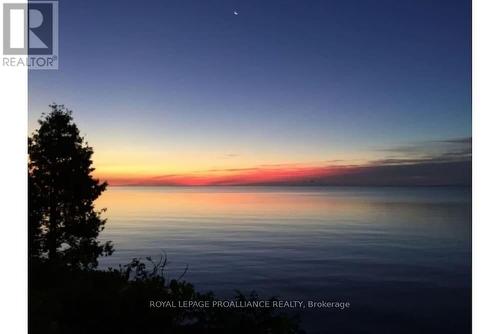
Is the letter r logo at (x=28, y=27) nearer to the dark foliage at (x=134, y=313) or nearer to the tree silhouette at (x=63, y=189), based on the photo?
the tree silhouette at (x=63, y=189)

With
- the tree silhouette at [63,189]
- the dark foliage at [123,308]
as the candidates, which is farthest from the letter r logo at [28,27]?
the dark foliage at [123,308]

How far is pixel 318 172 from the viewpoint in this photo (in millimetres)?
9797

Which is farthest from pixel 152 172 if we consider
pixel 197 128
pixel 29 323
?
pixel 29 323

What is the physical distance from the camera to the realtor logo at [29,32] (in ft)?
22.0

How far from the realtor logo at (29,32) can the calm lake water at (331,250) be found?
389 cm

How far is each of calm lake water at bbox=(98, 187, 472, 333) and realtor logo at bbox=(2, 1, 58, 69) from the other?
3890mm

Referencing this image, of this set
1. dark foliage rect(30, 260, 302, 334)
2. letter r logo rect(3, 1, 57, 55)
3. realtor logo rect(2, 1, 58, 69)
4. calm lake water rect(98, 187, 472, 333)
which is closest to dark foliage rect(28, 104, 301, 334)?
dark foliage rect(30, 260, 302, 334)

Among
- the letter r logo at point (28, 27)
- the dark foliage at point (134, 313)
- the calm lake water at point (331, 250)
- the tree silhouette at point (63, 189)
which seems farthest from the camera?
the tree silhouette at point (63, 189)

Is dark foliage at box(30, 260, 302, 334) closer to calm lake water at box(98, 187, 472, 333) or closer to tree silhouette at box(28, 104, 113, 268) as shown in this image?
calm lake water at box(98, 187, 472, 333)

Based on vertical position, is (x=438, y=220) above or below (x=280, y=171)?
below

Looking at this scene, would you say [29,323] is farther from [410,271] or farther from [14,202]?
[410,271]

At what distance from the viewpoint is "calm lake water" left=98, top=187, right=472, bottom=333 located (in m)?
7.09

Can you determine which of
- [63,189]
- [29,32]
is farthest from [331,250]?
[29,32]

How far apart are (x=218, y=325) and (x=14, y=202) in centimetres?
390
